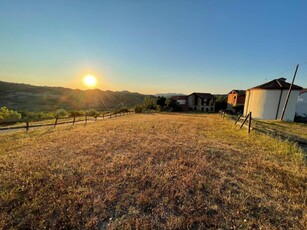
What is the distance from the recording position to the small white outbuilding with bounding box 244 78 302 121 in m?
20.1

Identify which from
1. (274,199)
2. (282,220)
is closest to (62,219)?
(282,220)

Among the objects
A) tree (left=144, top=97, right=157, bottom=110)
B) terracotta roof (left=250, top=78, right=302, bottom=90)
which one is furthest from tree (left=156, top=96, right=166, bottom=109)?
terracotta roof (left=250, top=78, right=302, bottom=90)

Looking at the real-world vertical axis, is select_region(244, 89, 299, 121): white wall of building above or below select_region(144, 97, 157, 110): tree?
above

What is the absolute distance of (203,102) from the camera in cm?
5181

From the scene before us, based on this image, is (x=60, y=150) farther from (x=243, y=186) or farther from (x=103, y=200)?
(x=243, y=186)

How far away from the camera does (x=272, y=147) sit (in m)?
6.89

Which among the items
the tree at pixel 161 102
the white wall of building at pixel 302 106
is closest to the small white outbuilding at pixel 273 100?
the white wall of building at pixel 302 106

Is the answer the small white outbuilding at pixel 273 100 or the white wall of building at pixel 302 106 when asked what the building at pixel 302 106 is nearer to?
the white wall of building at pixel 302 106

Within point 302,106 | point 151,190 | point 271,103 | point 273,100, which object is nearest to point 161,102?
point 271,103

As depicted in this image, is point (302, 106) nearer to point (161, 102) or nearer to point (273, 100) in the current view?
point (273, 100)

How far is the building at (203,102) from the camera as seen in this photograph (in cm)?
5156

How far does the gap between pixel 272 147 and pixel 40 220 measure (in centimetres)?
909

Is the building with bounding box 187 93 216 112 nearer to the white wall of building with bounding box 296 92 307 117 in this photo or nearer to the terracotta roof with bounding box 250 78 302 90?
the white wall of building with bounding box 296 92 307 117

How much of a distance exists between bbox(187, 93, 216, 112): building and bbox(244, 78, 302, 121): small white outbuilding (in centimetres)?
2913
